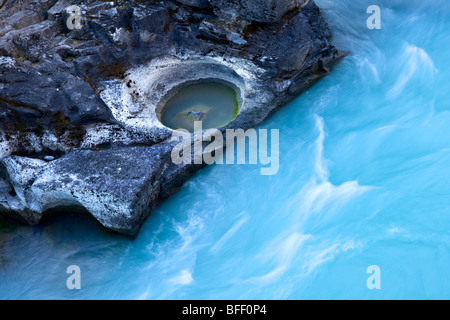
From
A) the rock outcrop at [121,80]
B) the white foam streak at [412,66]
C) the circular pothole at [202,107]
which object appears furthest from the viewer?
the white foam streak at [412,66]

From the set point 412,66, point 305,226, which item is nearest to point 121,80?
point 305,226

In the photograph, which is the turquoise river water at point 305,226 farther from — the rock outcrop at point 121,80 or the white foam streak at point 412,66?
the rock outcrop at point 121,80

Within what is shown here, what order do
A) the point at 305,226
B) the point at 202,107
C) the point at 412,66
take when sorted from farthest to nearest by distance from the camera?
the point at 412,66, the point at 202,107, the point at 305,226

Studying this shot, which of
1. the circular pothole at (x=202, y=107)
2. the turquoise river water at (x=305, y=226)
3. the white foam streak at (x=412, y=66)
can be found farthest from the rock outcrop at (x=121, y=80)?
the white foam streak at (x=412, y=66)

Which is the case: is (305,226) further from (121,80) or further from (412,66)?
(121,80)

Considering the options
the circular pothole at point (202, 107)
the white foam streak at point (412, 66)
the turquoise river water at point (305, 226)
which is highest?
the white foam streak at point (412, 66)

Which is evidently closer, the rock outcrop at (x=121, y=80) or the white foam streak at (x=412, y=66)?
the rock outcrop at (x=121, y=80)
